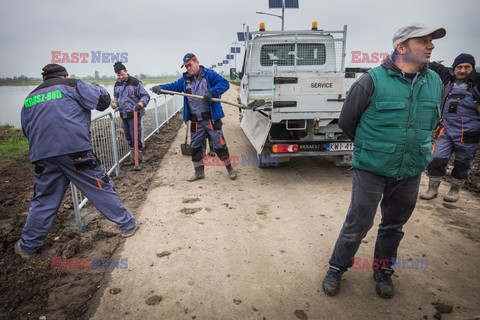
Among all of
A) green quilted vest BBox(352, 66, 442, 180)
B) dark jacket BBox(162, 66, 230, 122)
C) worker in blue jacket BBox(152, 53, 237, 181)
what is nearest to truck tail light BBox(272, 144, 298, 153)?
worker in blue jacket BBox(152, 53, 237, 181)

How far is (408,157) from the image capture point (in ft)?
6.72

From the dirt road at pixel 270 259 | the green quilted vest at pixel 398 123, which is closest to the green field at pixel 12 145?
the dirt road at pixel 270 259

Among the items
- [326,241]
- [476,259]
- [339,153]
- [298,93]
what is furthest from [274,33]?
[476,259]

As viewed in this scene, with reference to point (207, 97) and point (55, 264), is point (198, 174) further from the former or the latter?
point (55, 264)

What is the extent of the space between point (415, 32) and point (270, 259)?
224 centimetres

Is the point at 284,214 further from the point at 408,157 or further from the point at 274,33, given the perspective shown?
the point at 274,33

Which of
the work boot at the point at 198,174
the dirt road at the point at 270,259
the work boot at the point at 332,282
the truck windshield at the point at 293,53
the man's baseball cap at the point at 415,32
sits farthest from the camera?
the truck windshield at the point at 293,53

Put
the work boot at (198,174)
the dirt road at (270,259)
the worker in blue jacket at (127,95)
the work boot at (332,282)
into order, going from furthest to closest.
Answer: the worker in blue jacket at (127,95)
the work boot at (198,174)
the work boot at (332,282)
the dirt road at (270,259)

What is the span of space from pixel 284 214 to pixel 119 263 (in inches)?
80.6

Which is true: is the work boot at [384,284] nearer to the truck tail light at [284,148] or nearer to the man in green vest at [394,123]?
the man in green vest at [394,123]

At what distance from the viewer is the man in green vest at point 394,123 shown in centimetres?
197

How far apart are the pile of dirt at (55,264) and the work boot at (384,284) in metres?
2.38

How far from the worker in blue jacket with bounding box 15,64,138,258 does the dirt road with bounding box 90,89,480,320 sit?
80 centimetres

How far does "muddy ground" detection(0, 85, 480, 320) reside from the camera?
227 cm
